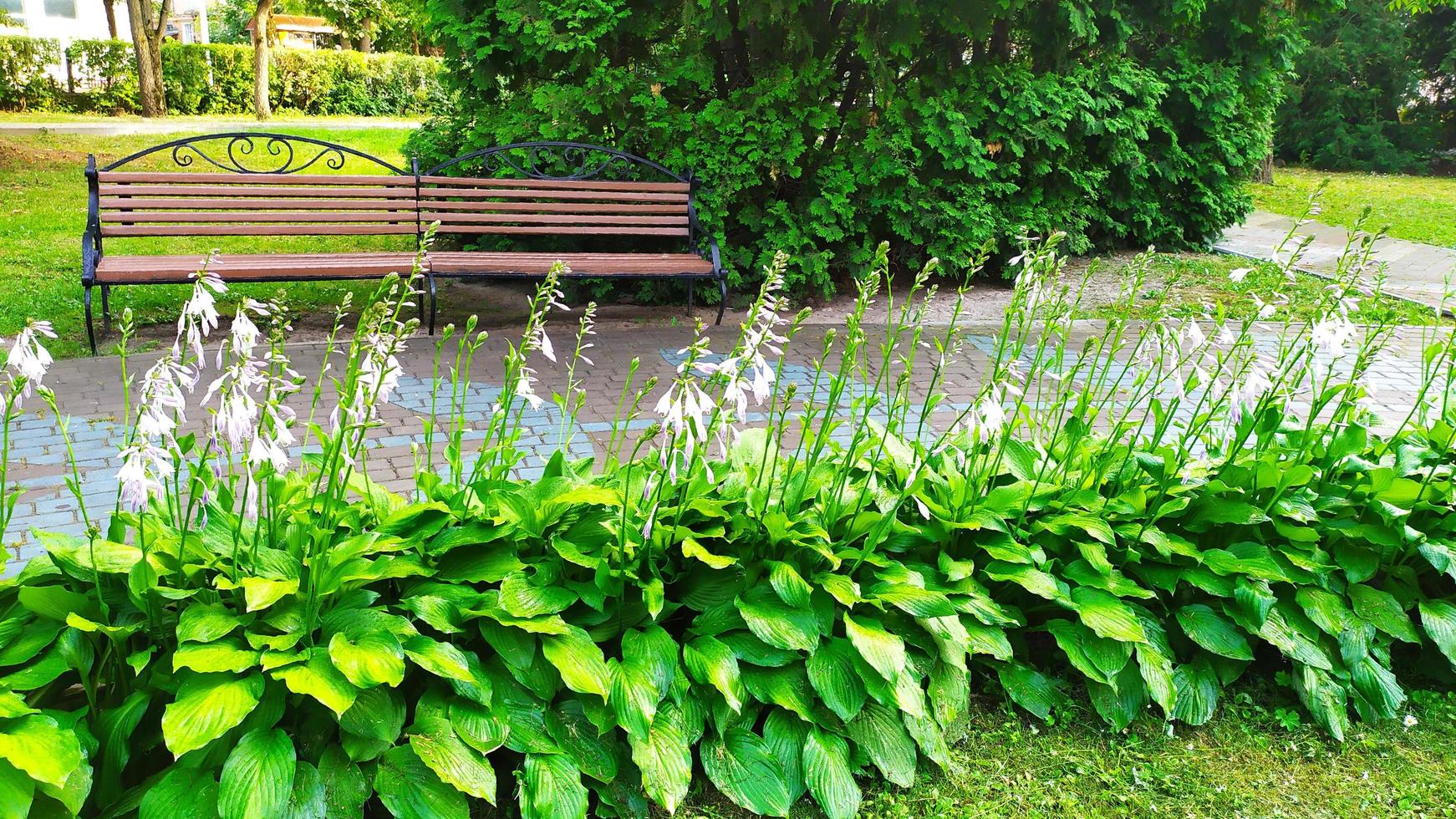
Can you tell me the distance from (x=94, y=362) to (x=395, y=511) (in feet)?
13.3

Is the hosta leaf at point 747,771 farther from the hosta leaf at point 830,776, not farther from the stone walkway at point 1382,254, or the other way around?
the stone walkway at point 1382,254

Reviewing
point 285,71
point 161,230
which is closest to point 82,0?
point 285,71

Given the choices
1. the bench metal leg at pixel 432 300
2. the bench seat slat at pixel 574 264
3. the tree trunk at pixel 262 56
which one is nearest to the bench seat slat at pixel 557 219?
the bench seat slat at pixel 574 264

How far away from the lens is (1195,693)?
3.15 metres

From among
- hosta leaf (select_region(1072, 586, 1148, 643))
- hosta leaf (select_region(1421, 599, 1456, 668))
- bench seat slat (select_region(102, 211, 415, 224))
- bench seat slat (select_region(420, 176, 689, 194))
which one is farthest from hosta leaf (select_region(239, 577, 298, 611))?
bench seat slat (select_region(420, 176, 689, 194))

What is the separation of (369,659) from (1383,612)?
292 centimetres

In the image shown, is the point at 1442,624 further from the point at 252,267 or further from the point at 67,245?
the point at 67,245

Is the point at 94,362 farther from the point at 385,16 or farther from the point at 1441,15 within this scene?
the point at 385,16

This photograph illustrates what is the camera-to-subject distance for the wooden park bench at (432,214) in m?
6.48

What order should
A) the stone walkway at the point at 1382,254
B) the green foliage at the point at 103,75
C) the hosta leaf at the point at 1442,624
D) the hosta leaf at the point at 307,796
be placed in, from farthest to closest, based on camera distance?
the green foliage at the point at 103,75, the stone walkway at the point at 1382,254, the hosta leaf at the point at 1442,624, the hosta leaf at the point at 307,796

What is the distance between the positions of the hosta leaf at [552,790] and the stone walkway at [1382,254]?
8872 mm

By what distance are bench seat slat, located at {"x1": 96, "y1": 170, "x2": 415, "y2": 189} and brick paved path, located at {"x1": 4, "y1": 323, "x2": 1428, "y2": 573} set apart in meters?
1.25

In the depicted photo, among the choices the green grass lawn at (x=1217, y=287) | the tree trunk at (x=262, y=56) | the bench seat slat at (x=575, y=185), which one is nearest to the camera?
the bench seat slat at (x=575, y=185)

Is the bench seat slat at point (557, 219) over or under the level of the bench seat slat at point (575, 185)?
under
